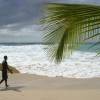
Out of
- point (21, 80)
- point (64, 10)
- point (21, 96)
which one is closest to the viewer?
point (64, 10)

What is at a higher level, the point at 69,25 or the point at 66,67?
the point at 69,25

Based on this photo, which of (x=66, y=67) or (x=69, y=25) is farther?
(x=66, y=67)

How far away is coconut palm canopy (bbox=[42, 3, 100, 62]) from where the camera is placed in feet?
12.2

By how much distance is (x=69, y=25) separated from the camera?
3854mm

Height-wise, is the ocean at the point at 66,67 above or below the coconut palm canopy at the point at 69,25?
below

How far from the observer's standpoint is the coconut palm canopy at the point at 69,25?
373 centimetres

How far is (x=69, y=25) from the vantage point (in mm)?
3854

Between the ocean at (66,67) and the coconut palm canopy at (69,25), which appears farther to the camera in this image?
the ocean at (66,67)

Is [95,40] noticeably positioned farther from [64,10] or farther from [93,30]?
[64,10]

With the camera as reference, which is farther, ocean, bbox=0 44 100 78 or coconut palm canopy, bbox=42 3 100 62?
ocean, bbox=0 44 100 78

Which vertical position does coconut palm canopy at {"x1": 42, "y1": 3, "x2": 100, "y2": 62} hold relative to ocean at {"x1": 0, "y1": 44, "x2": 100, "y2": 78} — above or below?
above

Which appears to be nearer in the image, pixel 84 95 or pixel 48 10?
pixel 48 10

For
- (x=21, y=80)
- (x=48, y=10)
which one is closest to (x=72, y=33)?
(x=48, y=10)

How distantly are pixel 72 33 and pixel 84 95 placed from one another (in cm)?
921
